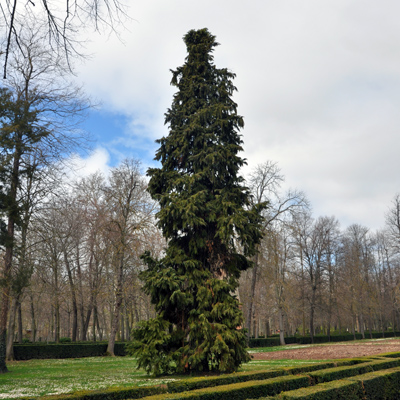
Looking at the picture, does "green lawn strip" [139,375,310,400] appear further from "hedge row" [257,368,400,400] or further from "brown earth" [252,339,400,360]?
"brown earth" [252,339,400,360]

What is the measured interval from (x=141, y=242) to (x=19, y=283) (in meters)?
10.1

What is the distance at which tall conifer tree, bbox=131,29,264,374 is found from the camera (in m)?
11.6

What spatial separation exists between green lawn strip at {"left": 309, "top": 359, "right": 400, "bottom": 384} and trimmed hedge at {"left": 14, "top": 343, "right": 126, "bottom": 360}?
21.0 meters

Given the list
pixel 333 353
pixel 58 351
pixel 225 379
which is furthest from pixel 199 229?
pixel 58 351

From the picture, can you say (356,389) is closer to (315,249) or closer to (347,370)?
(347,370)

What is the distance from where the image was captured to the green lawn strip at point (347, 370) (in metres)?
8.30

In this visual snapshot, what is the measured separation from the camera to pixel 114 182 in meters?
27.2

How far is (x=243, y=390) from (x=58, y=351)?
22.4 meters

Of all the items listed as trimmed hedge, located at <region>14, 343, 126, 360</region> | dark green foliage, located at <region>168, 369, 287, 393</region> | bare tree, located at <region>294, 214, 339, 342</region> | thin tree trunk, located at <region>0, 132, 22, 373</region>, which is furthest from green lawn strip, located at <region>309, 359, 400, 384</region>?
bare tree, located at <region>294, 214, 339, 342</region>

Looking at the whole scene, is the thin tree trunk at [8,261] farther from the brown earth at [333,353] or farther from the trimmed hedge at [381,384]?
the brown earth at [333,353]

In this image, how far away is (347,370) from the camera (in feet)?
28.9

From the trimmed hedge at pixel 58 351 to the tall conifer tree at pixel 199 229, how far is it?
14928 mm

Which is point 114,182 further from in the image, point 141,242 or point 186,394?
point 186,394

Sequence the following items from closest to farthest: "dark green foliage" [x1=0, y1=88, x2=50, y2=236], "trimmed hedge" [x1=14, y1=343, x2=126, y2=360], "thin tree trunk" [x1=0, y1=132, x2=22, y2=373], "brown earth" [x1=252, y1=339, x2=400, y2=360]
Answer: "dark green foliage" [x1=0, y1=88, x2=50, y2=236] → "thin tree trunk" [x1=0, y1=132, x2=22, y2=373] → "brown earth" [x1=252, y1=339, x2=400, y2=360] → "trimmed hedge" [x1=14, y1=343, x2=126, y2=360]
